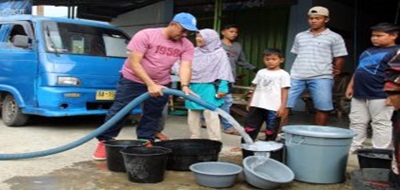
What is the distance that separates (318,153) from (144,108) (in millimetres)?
1833

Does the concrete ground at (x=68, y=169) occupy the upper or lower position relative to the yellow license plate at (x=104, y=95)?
lower

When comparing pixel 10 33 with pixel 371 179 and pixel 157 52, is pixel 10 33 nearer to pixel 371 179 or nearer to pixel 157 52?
pixel 157 52

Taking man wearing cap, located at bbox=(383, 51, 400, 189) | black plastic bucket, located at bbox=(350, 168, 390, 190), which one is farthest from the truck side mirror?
man wearing cap, located at bbox=(383, 51, 400, 189)

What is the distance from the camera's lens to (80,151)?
5031 mm

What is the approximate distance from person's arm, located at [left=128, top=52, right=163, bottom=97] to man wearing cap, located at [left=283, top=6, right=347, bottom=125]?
1719 millimetres

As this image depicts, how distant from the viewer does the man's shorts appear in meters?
5.03

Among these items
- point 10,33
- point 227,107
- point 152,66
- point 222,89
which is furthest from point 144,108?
point 10,33

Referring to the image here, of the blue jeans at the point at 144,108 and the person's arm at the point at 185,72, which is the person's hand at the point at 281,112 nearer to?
the person's arm at the point at 185,72

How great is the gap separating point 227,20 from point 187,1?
0.99m

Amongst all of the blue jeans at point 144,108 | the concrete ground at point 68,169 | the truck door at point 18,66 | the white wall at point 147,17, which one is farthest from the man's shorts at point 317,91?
the white wall at point 147,17

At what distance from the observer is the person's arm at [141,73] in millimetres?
4035

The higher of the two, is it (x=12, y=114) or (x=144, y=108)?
(x=144, y=108)

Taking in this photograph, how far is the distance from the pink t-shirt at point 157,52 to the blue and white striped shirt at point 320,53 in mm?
1399

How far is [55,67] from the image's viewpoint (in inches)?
235
